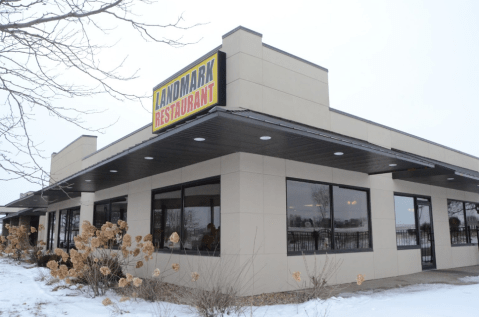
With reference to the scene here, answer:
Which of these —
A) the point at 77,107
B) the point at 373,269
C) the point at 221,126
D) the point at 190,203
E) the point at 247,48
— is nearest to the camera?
the point at 77,107

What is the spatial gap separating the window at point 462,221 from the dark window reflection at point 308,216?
788cm

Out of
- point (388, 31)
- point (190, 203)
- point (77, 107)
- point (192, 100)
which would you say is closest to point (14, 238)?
point (190, 203)

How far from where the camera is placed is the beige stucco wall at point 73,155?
61.7 feet

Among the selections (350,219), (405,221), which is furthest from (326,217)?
(405,221)

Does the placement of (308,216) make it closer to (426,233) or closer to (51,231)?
(426,233)

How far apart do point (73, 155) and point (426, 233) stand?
17.0 meters

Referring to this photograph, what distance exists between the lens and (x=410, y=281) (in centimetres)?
1088

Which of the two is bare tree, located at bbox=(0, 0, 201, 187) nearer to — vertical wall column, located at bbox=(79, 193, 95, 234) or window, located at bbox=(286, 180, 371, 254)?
window, located at bbox=(286, 180, 371, 254)

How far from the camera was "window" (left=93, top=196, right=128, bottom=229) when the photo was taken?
14.0m

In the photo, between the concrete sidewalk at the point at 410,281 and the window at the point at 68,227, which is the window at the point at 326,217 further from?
the window at the point at 68,227

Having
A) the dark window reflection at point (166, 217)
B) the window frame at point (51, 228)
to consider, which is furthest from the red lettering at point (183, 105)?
the window frame at point (51, 228)

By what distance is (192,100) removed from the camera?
9.17 metres

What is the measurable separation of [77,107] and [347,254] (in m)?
8.05

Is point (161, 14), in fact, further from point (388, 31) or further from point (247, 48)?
point (388, 31)
